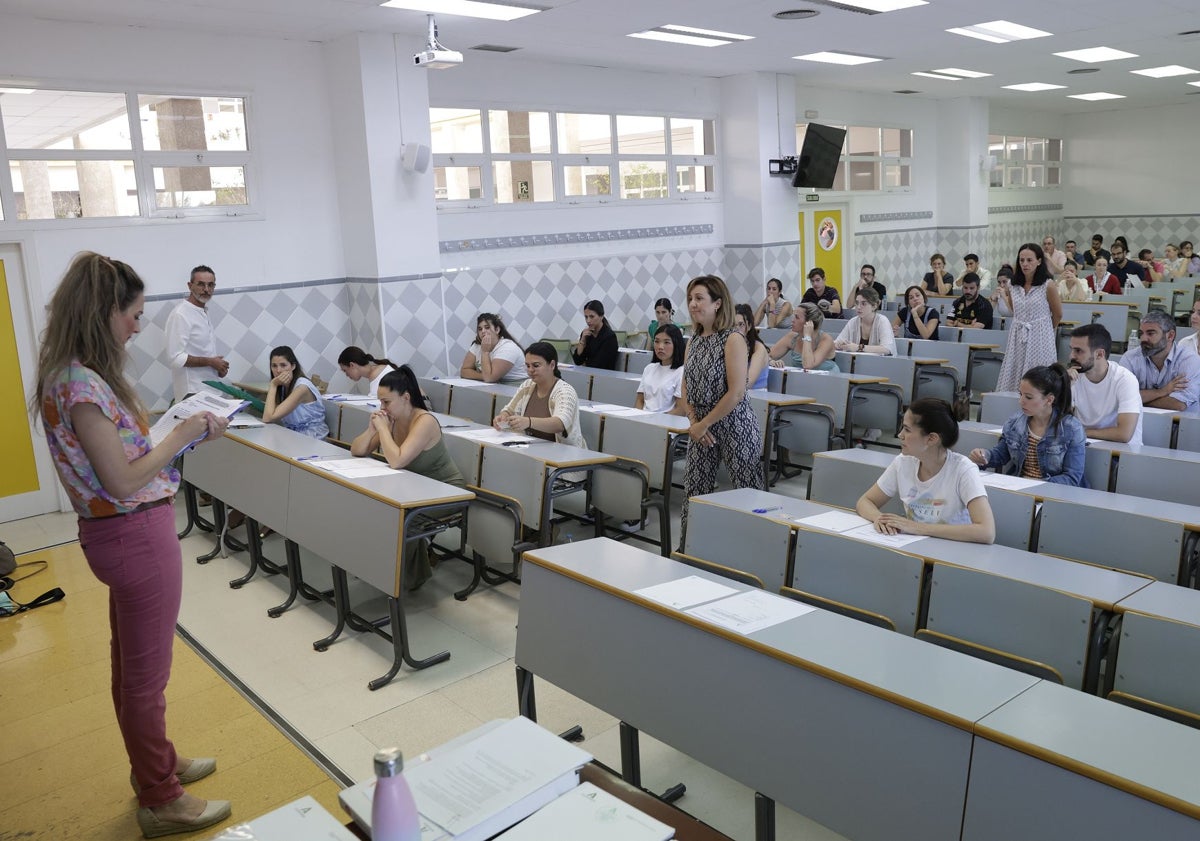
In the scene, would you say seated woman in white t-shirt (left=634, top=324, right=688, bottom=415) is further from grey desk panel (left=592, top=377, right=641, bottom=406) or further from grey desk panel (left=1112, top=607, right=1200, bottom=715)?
grey desk panel (left=1112, top=607, right=1200, bottom=715)

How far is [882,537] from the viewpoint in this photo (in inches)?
134

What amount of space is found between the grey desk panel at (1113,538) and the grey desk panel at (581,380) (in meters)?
4.21

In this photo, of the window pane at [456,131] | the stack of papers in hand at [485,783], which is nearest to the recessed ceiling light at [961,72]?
the window pane at [456,131]

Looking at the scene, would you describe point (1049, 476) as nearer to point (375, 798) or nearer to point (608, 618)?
point (608, 618)

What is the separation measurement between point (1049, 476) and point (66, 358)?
4.01m

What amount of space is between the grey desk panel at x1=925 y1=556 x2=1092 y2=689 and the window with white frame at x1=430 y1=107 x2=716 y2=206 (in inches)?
268

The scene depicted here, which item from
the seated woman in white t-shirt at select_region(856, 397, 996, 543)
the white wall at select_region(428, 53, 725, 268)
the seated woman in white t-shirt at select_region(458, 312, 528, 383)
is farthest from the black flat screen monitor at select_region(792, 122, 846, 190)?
the seated woman in white t-shirt at select_region(856, 397, 996, 543)

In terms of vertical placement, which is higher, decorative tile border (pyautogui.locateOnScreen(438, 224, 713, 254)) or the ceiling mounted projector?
the ceiling mounted projector

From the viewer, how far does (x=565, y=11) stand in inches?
279

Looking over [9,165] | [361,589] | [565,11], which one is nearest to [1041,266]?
[565,11]

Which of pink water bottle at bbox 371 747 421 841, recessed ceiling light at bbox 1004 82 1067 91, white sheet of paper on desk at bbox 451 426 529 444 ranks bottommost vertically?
white sheet of paper on desk at bbox 451 426 529 444

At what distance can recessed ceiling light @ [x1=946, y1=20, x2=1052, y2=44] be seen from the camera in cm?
885

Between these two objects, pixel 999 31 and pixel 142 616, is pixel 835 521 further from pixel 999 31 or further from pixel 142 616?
pixel 999 31

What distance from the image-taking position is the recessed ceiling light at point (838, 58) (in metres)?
9.91
